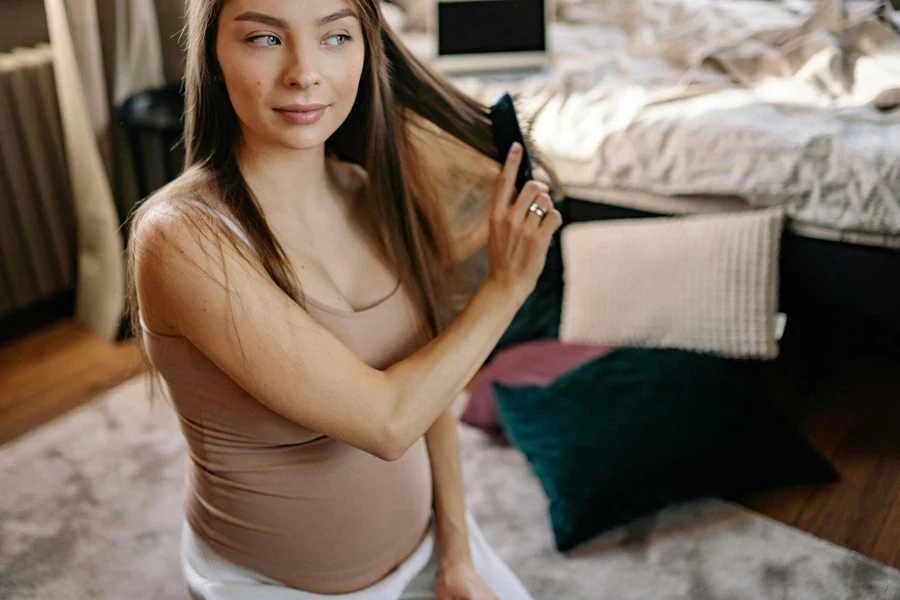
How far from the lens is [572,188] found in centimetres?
200

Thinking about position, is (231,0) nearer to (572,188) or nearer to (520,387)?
(520,387)

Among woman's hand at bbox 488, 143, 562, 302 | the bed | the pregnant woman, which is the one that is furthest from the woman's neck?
the bed

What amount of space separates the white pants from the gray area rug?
1.23 feet

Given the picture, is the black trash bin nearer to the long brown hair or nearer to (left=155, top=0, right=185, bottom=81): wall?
(left=155, top=0, right=185, bottom=81): wall

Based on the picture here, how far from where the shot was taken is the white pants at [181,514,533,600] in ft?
2.85

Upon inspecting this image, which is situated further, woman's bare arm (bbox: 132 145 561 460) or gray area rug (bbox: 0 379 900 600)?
gray area rug (bbox: 0 379 900 600)

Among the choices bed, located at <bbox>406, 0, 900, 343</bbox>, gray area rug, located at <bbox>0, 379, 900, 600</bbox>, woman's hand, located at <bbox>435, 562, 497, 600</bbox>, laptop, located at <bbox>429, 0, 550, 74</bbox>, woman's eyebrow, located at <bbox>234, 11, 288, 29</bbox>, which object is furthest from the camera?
laptop, located at <bbox>429, 0, 550, 74</bbox>

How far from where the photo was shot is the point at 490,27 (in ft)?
7.99

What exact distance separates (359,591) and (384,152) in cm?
53

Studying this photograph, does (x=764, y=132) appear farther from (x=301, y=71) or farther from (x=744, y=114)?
(x=301, y=71)

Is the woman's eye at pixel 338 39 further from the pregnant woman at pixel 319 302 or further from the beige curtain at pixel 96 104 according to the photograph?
the beige curtain at pixel 96 104

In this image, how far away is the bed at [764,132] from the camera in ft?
5.35

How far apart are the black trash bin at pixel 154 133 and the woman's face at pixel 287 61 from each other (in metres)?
1.40

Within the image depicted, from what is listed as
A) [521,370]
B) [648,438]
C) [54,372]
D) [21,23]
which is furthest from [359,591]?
[21,23]
